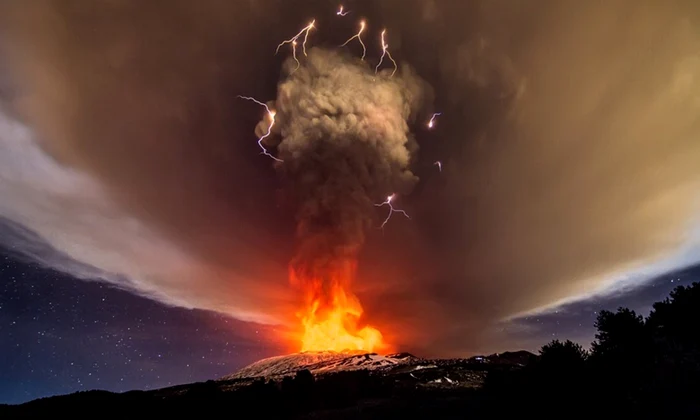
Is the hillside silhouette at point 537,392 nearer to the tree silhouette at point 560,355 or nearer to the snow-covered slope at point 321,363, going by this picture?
the tree silhouette at point 560,355

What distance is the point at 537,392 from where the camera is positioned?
68.4 feet

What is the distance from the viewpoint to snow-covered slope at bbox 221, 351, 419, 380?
64.8m

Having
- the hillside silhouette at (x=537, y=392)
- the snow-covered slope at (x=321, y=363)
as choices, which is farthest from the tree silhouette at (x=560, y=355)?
the snow-covered slope at (x=321, y=363)

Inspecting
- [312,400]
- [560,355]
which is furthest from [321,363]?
[560,355]

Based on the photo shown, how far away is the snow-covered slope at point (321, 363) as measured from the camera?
6479 cm

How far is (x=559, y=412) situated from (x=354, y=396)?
2093 centimetres

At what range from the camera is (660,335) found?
24.6 metres

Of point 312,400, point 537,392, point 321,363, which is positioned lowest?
point 537,392

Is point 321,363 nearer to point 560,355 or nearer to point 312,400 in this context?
point 312,400

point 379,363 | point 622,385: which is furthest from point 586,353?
point 379,363

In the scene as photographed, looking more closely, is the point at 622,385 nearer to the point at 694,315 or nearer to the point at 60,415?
the point at 694,315

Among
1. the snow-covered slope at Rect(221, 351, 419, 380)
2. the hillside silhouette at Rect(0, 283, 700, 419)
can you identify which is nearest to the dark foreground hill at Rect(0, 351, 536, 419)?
the hillside silhouette at Rect(0, 283, 700, 419)

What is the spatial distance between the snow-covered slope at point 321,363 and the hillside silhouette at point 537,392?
2024cm

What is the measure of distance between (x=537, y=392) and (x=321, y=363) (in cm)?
5666
